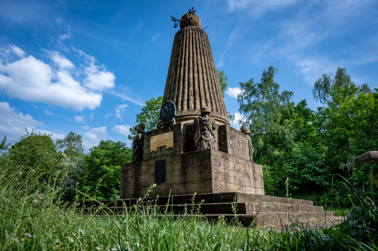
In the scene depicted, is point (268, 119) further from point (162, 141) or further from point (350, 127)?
point (162, 141)

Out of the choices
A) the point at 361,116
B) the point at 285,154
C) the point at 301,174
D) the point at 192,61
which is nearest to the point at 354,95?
the point at 361,116

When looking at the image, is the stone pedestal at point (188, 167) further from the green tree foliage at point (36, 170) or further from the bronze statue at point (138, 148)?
the green tree foliage at point (36, 170)

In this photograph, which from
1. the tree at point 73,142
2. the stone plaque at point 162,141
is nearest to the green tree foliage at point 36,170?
the stone plaque at point 162,141

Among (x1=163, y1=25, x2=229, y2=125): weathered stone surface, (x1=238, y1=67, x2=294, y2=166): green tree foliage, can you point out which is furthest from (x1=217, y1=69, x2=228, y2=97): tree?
(x1=163, y1=25, x2=229, y2=125): weathered stone surface

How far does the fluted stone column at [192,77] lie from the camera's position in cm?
1076

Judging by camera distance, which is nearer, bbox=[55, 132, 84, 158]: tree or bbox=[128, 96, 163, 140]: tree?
bbox=[128, 96, 163, 140]: tree

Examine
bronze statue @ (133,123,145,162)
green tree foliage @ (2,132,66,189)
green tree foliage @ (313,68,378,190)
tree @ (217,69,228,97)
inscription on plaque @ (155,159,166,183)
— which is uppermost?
tree @ (217,69,228,97)

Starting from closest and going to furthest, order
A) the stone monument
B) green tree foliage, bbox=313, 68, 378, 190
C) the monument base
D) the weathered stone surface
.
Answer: the monument base, the stone monument, the weathered stone surface, green tree foliage, bbox=313, 68, 378, 190

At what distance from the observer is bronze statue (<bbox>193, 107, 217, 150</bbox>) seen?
8859 millimetres

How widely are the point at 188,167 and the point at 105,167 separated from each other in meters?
18.7

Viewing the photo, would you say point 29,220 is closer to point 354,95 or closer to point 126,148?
point 126,148

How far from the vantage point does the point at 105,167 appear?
993 inches

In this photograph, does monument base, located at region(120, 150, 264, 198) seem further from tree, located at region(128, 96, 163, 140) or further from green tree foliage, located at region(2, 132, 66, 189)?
tree, located at region(128, 96, 163, 140)

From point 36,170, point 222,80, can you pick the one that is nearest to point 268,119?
point 222,80
